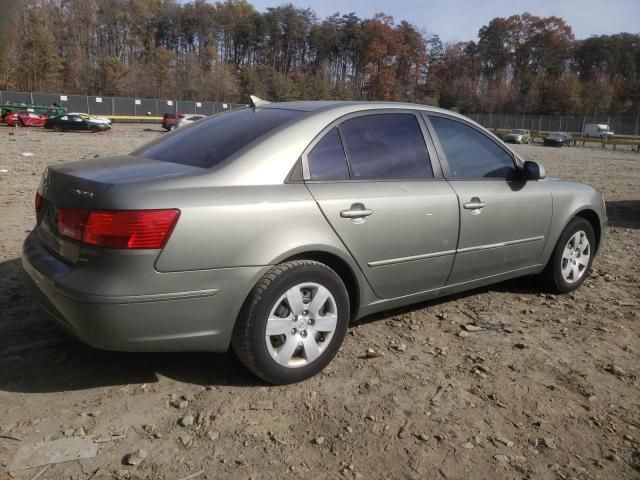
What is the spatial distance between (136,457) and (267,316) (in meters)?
0.91

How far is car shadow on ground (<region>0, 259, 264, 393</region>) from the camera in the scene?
3.06m

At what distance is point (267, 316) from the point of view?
2.93 meters

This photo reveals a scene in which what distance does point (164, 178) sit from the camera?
2791mm

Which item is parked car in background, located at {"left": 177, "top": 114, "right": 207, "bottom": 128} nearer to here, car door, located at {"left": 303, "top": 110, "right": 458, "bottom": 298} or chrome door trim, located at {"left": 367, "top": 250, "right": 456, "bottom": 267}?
car door, located at {"left": 303, "top": 110, "right": 458, "bottom": 298}

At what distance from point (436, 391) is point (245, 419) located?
3.59 feet

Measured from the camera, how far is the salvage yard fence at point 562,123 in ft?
210

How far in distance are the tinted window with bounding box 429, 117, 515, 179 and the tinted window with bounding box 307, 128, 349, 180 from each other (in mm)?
941

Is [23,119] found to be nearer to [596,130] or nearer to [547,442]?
[547,442]

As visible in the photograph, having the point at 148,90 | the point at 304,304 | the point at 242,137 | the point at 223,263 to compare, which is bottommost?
the point at 304,304

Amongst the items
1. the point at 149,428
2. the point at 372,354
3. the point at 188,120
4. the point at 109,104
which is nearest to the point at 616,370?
the point at 372,354

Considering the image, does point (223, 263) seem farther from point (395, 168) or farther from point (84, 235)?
point (395, 168)

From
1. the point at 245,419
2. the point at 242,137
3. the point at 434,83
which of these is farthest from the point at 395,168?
the point at 434,83

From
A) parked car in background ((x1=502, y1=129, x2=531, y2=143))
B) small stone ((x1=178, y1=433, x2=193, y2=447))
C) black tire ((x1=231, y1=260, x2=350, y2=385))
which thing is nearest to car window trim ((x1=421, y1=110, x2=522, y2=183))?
black tire ((x1=231, y1=260, x2=350, y2=385))

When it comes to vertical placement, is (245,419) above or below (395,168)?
below
